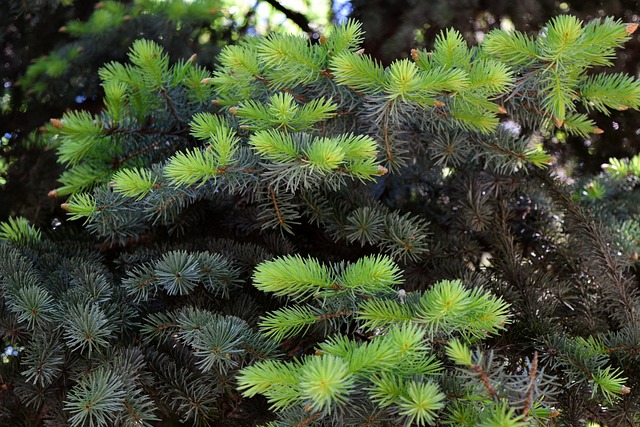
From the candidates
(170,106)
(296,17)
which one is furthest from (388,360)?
(296,17)

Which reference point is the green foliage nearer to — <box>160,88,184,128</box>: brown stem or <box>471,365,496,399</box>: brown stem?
<box>160,88,184,128</box>: brown stem

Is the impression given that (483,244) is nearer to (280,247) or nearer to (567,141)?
(280,247)

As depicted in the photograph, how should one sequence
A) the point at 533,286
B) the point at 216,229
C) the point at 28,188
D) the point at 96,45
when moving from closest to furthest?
the point at 533,286, the point at 216,229, the point at 28,188, the point at 96,45

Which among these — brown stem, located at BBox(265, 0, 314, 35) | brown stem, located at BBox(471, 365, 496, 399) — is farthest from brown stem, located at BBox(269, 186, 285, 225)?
brown stem, located at BBox(265, 0, 314, 35)

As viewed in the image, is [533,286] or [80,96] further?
[80,96]

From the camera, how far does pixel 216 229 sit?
0.97m

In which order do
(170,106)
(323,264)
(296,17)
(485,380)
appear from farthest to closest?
(296,17) → (170,106) → (323,264) → (485,380)

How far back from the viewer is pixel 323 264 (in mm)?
616

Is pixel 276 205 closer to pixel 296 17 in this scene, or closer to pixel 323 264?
pixel 323 264

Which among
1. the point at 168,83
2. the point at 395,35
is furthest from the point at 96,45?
the point at 395,35

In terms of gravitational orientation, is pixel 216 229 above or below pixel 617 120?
below

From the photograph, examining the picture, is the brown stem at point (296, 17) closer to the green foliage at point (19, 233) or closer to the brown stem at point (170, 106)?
the brown stem at point (170, 106)

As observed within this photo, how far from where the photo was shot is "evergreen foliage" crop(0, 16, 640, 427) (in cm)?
56

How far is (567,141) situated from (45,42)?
4.17ft
